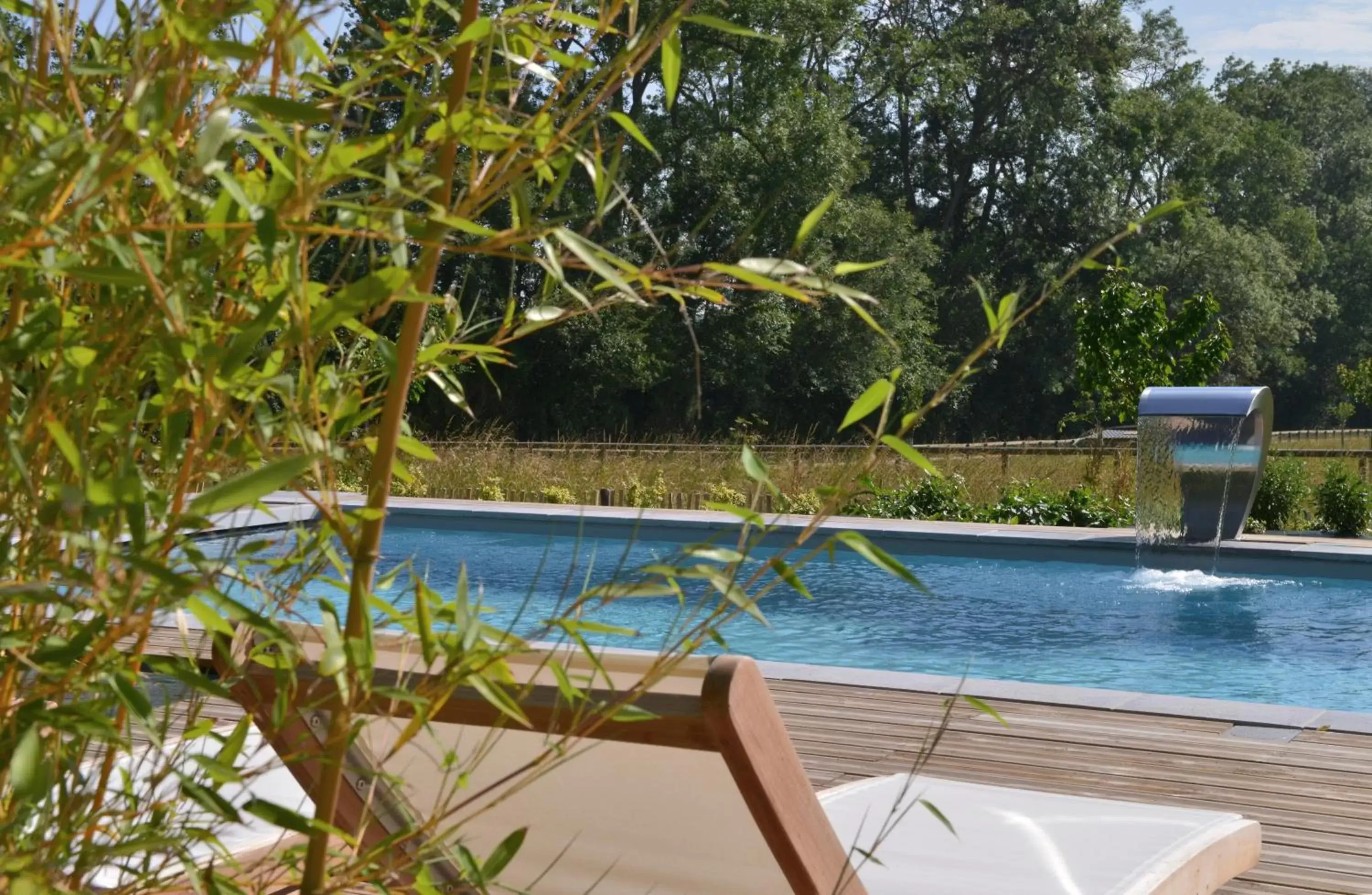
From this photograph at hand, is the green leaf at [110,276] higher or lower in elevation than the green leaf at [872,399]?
higher

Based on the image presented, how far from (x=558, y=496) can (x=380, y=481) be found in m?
13.4

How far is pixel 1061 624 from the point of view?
337 inches

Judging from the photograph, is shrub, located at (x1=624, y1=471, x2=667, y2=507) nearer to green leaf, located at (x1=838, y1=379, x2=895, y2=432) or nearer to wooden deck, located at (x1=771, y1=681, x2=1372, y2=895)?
wooden deck, located at (x1=771, y1=681, x2=1372, y2=895)

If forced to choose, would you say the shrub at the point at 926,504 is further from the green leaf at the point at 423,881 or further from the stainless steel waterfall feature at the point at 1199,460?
the green leaf at the point at 423,881

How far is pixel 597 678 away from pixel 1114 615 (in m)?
7.55

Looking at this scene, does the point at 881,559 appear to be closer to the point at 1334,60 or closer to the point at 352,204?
the point at 352,204

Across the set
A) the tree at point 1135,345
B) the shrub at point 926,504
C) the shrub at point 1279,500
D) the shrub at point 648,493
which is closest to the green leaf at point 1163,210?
the shrub at point 1279,500

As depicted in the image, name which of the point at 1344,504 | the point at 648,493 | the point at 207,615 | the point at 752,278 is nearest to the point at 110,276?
the point at 207,615

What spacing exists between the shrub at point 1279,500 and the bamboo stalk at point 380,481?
11471mm

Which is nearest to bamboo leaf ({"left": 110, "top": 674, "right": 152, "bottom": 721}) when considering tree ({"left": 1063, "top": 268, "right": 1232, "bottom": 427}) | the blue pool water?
the blue pool water

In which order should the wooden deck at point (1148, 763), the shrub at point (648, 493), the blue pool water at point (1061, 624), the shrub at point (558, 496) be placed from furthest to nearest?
the shrub at point (558, 496) < the shrub at point (648, 493) < the blue pool water at point (1061, 624) < the wooden deck at point (1148, 763)

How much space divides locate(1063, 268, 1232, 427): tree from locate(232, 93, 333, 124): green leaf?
14.1 m

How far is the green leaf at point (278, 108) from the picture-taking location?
726 mm

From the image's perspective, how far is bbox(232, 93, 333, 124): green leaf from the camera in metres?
0.73
